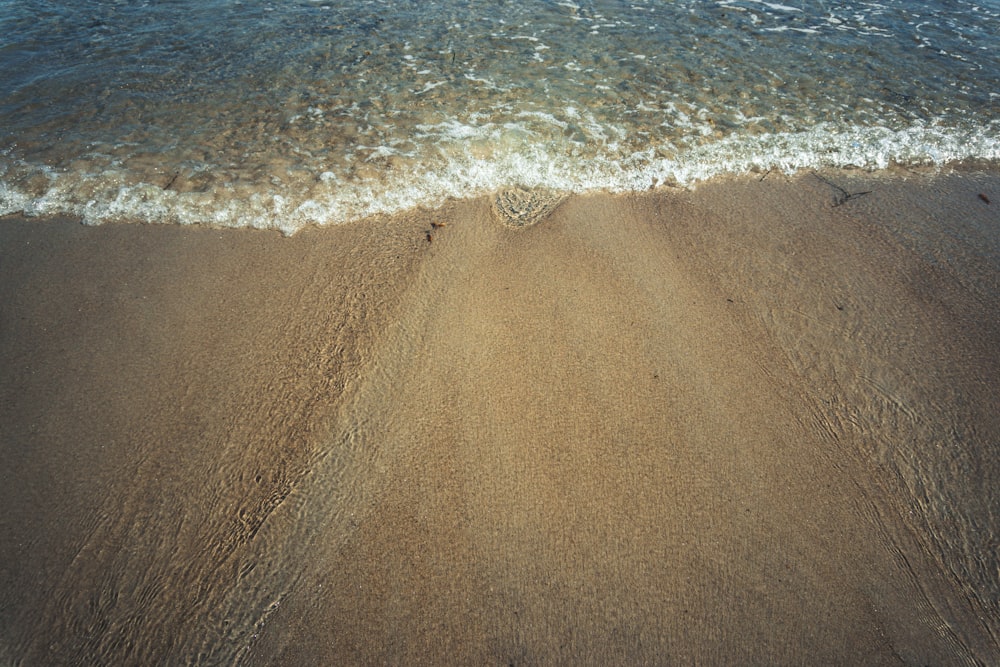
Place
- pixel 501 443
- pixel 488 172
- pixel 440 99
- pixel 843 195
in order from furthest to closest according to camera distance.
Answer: pixel 440 99 → pixel 488 172 → pixel 843 195 → pixel 501 443

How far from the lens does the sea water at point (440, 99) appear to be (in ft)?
14.4

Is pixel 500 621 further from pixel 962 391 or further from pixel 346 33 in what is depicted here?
pixel 346 33

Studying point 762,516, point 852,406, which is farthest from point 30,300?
point 852,406

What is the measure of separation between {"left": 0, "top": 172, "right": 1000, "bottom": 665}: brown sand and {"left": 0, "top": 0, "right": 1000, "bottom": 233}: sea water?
2.19ft

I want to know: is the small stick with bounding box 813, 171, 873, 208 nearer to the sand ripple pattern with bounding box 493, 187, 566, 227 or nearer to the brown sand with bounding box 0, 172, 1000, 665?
the brown sand with bounding box 0, 172, 1000, 665

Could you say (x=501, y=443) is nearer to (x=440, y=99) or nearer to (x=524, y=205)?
(x=524, y=205)

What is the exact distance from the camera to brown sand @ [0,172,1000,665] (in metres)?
2.17

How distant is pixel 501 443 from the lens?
8.99ft

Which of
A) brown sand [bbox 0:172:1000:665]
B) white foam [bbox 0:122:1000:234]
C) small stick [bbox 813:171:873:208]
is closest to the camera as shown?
brown sand [bbox 0:172:1000:665]

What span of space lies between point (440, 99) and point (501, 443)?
4.04m

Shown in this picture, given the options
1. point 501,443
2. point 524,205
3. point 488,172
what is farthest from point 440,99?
point 501,443

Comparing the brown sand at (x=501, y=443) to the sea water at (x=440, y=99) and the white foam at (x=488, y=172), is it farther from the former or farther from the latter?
the sea water at (x=440, y=99)

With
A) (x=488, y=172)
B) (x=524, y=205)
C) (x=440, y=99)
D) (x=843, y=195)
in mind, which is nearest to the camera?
(x=524, y=205)

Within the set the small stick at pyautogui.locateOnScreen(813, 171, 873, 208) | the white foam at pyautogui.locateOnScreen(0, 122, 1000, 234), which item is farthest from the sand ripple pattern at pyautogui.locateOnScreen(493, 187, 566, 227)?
the small stick at pyautogui.locateOnScreen(813, 171, 873, 208)
